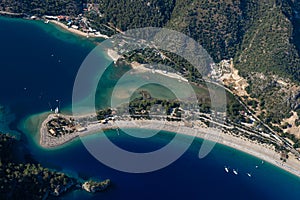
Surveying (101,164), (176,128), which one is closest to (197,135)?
(176,128)

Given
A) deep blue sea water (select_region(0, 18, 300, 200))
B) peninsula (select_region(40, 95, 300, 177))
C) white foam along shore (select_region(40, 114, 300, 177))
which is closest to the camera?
deep blue sea water (select_region(0, 18, 300, 200))

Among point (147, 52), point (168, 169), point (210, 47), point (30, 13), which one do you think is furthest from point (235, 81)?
point (30, 13)

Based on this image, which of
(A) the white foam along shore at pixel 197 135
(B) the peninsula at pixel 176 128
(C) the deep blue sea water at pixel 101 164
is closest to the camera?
(C) the deep blue sea water at pixel 101 164

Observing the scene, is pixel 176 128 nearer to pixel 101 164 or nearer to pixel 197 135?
pixel 197 135

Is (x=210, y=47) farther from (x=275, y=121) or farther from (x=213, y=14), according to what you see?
(x=275, y=121)

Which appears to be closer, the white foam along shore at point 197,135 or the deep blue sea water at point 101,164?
the deep blue sea water at point 101,164

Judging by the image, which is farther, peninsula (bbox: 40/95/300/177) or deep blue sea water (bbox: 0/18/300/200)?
peninsula (bbox: 40/95/300/177)
